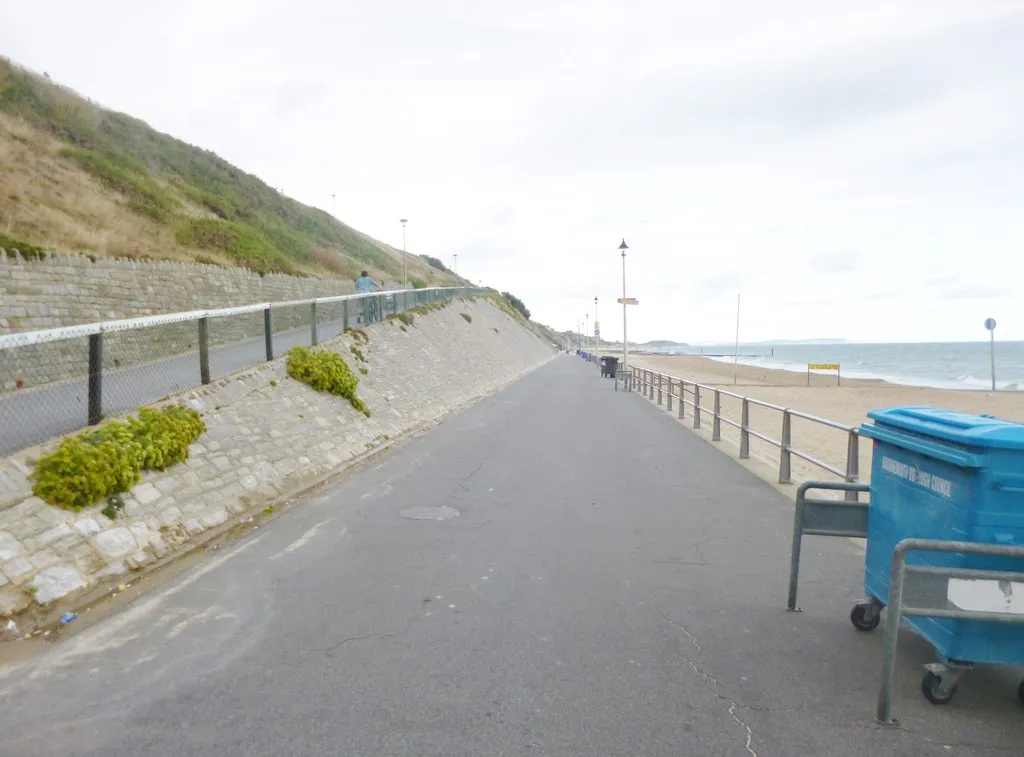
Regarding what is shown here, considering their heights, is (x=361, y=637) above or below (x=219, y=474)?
below

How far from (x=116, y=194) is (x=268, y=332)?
907 inches

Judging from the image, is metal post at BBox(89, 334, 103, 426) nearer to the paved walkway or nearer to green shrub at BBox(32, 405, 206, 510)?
green shrub at BBox(32, 405, 206, 510)

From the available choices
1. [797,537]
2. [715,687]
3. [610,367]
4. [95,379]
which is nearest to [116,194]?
[610,367]

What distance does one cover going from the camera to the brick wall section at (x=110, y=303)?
32.6ft

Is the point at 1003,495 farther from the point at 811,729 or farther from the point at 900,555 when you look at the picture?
the point at 811,729

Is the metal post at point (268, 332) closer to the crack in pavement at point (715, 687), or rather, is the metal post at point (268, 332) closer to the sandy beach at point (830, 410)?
the sandy beach at point (830, 410)

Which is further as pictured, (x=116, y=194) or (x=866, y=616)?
(x=116, y=194)

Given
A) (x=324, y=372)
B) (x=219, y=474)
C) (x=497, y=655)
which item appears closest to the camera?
(x=497, y=655)

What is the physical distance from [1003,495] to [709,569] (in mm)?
2852

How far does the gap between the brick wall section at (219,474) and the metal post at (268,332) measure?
36cm

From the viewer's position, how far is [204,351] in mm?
9797

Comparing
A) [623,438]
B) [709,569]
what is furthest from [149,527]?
[623,438]

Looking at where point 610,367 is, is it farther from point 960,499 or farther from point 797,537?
point 960,499

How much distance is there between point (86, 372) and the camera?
7.58 m
